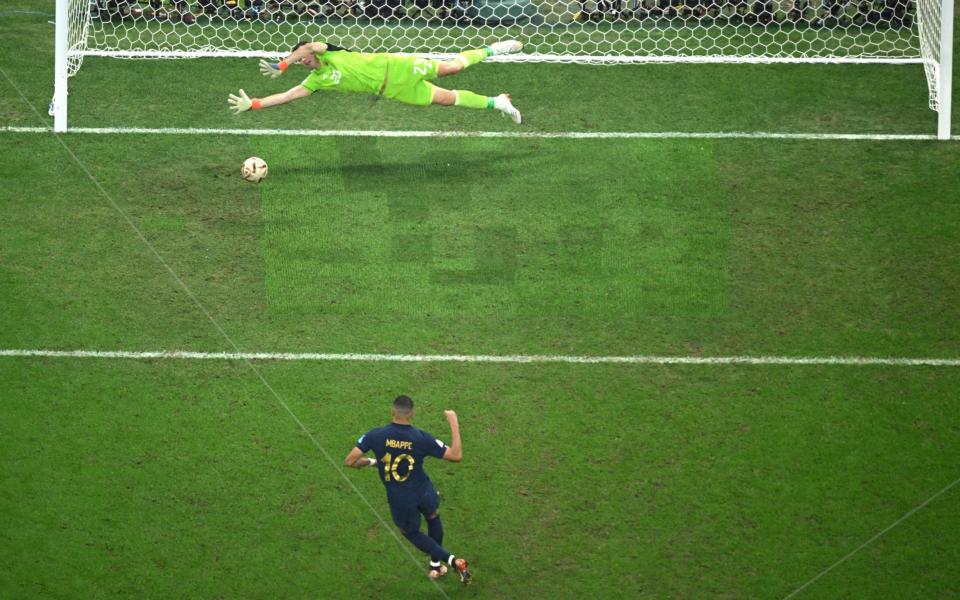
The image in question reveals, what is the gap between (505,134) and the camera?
57.0 feet

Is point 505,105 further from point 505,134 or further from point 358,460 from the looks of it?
point 358,460

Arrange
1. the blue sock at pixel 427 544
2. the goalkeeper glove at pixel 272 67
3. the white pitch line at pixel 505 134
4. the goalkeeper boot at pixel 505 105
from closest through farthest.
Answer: the blue sock at pixel 427 544 → the goalkeeper glove at pixel 272 67 → the goalkeeper boot at pixel 505 105 → the white pitch line at pixel 505 134

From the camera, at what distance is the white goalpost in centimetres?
1864

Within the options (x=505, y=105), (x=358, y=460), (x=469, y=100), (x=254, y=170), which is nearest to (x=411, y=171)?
(x=469, y=100)

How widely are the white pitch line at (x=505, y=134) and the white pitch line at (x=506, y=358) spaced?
13.1ft

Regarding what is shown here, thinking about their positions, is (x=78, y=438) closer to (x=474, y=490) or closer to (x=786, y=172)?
(x=474, y=490)

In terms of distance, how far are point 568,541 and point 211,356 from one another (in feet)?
13.8

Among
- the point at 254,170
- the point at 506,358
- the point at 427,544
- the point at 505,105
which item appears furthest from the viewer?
the point at 505,105

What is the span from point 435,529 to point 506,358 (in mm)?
2984

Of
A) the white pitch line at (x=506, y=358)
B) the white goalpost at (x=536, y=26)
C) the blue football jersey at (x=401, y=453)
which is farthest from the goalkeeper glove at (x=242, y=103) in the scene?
the blue football jersey at (x=401, y=453)

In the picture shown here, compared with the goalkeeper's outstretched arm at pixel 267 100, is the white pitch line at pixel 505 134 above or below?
below

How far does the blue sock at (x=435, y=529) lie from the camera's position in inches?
448

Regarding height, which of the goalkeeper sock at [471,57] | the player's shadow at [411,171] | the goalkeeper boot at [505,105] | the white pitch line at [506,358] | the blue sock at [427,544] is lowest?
the blue sock at [427,544]

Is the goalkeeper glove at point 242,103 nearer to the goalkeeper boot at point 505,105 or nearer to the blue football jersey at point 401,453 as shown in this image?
the goalkeeper boot at point 505,105
